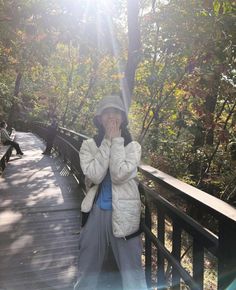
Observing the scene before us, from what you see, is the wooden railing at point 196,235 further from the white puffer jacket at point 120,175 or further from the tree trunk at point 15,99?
the tree trunk at point 15,99

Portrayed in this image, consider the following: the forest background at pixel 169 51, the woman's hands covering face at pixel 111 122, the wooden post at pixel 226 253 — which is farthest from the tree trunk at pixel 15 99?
the wooden post at pixel 226 253

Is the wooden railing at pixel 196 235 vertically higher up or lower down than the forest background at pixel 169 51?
lower down

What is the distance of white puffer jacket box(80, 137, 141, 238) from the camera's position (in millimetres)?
2711

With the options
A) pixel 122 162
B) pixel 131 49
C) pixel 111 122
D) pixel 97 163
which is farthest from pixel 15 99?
pixel 122 162

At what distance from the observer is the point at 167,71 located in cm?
763

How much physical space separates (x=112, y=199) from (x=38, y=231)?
2864 millimetres

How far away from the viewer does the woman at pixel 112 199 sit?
8.95 feet

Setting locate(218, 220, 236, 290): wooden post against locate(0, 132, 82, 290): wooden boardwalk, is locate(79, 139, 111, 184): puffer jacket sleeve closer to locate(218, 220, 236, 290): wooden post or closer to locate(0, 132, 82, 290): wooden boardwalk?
locate(218, 220, 236, 290): wooden post

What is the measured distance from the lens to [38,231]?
5.22 metres

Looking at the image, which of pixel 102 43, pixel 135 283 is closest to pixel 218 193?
pixel 102 43

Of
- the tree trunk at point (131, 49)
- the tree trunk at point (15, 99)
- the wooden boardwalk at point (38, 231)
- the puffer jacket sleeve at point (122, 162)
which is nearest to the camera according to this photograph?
the puffer jacket sleeve at point (122, 162)

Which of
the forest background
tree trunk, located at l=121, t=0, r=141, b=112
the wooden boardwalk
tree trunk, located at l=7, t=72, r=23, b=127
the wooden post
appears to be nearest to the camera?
the wooden post

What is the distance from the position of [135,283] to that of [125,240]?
39 centimetres

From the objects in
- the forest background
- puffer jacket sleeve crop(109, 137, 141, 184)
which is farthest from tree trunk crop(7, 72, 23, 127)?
puffer jacket sleeve crop(109, 137, 141, 184)
